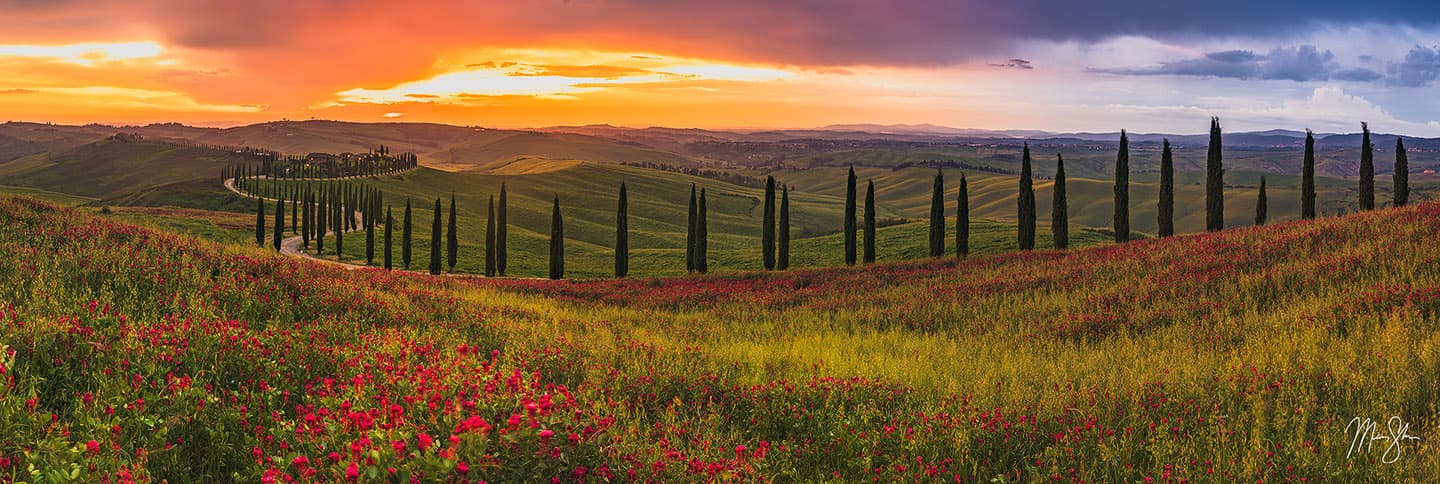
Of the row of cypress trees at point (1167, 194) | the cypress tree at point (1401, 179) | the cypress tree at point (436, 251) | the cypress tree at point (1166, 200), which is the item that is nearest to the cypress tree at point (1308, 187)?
the row of cypress trees at point (1167, 194)

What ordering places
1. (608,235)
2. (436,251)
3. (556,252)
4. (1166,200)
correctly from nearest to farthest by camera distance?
(1166,200) < (556,252) < (436,251) < (608,235)

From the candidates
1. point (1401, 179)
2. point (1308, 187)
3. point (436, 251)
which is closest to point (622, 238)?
point (436, 251)

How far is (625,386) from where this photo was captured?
31.0 feet

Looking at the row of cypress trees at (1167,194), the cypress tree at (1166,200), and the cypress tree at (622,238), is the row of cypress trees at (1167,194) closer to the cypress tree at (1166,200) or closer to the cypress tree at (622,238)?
the cypress tree at (1166,200)

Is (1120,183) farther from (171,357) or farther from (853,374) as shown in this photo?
(171,357)

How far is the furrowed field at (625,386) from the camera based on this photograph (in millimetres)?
5508

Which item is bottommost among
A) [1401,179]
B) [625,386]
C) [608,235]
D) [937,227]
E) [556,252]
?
[608,235]

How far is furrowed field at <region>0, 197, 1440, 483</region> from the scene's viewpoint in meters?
5.51

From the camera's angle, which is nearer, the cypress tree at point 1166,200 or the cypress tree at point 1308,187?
the cypress tree at point 1308,187

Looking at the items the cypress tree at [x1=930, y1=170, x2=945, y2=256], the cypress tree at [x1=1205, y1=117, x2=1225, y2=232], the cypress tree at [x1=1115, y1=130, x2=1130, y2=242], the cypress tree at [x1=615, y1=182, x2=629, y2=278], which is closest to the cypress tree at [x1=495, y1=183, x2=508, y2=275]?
the cypress tree at [x1=615, y1=182, x2=629, y2=278]

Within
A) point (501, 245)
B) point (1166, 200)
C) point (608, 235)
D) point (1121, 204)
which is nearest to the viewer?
point (1121, 204)

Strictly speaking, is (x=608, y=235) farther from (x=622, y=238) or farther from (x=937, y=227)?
(x=937, y=227)

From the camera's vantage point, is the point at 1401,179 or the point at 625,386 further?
the point at 1401,179

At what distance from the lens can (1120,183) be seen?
5634 centimetres
